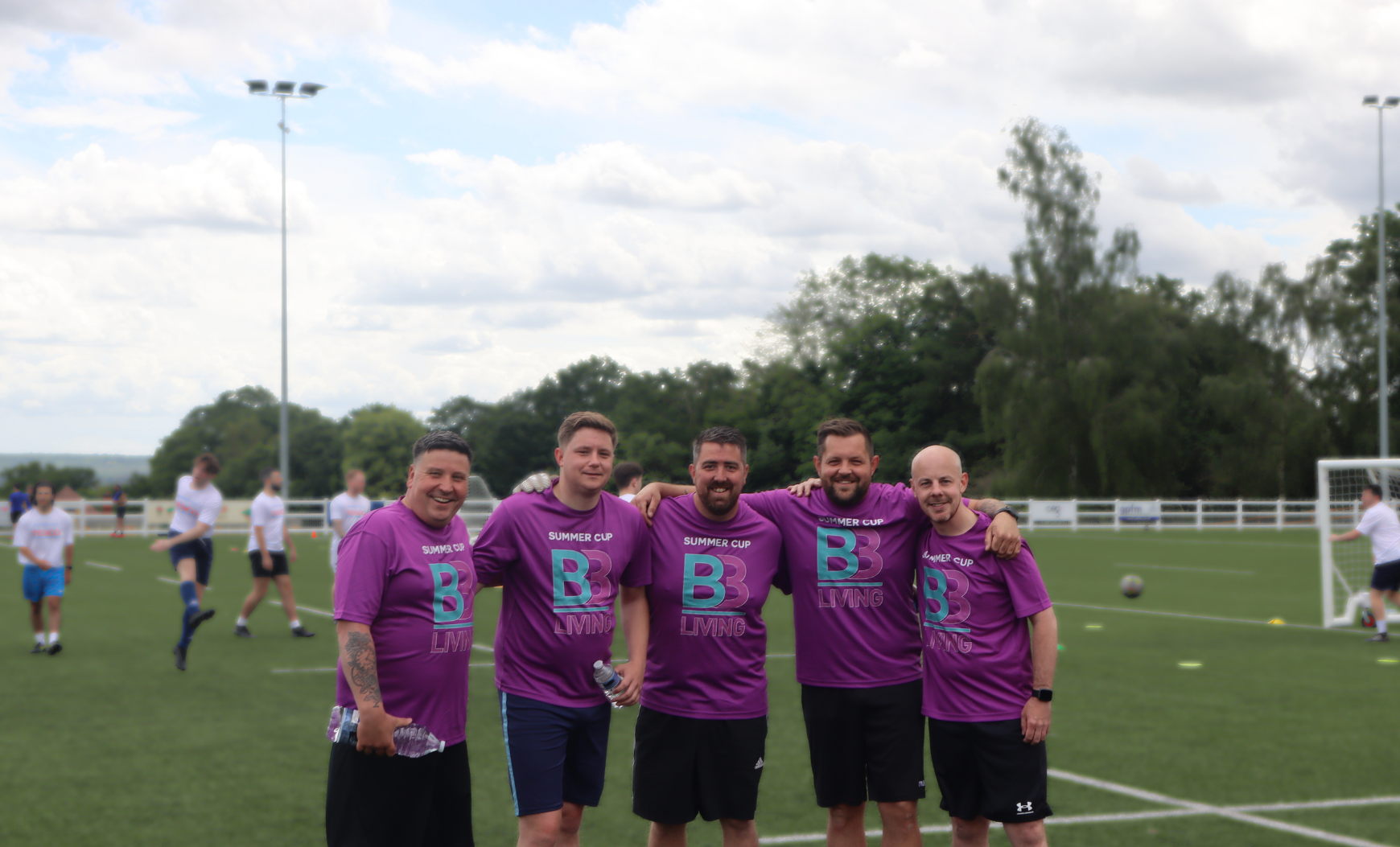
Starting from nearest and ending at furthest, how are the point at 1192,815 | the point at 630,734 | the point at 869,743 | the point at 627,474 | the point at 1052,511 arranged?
the point at 869,743, the point at 1192,815, the point at 630,734, the point at 627,474, the point at 1052,511

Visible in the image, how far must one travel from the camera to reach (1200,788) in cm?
716

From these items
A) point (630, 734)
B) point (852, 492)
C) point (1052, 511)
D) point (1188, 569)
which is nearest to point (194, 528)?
point (630, 734)

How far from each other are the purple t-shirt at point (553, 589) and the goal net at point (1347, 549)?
41.0ft

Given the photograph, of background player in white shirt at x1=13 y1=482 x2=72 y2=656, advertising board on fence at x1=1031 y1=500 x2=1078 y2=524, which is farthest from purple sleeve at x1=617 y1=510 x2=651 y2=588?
advertising board on fence at x1=1031 y1=500 x2=1078 y2=524

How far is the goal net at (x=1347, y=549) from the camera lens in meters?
15.5

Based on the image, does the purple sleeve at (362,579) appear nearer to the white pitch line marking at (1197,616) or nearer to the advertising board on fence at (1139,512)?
the white pitch line marking at (1197,616)

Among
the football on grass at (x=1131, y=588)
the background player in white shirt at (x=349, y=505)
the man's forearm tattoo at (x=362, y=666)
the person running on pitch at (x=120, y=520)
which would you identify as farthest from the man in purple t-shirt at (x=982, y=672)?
the person running on pitch at (x=120, y=520)

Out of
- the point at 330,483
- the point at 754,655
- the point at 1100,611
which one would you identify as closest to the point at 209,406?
the point at 330,483

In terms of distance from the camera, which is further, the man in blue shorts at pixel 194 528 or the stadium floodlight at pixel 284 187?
the stadium floodlight at pixel 284 187

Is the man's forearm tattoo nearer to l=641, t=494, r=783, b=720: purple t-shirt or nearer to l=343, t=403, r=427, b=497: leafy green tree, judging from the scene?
l=641, t=494, r=783, b=720: purple t-shirt

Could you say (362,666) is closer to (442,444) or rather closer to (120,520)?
(442,444)

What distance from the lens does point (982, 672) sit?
4.76 meters

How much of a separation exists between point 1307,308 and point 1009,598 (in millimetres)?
55359

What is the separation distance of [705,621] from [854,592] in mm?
635
